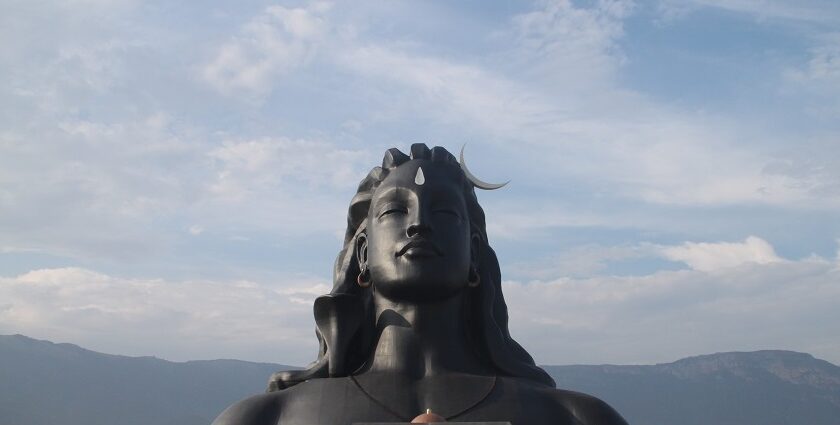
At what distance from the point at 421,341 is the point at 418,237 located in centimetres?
99

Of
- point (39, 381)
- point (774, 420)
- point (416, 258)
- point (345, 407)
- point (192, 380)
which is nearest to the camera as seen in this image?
point (345, 407)

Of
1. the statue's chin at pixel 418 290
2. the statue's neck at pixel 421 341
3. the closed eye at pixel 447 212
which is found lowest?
the statue's neck at pixel 421 341

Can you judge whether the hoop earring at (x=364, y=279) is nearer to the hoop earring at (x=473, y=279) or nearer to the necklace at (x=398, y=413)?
the hoop earring at (x=473, y=279)

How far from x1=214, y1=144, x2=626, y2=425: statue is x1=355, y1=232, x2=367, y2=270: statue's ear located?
0.01 meters

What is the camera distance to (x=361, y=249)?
29.0 ft

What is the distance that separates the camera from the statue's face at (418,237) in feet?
26.5

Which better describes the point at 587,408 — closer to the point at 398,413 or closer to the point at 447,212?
the point at 398,413

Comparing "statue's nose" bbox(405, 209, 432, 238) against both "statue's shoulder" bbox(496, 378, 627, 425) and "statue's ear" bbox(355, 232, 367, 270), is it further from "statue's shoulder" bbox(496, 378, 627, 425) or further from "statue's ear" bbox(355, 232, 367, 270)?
"statue's shoulder" bbox(496, 378, 627, 425)

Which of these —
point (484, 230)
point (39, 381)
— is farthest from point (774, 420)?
point (484, 230)

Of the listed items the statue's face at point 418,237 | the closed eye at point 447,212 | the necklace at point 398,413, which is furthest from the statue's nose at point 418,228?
the necklace at point 398,413

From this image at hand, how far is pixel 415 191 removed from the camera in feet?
27.5

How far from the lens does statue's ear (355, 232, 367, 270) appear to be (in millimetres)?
8773

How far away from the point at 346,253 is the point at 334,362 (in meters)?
1.36

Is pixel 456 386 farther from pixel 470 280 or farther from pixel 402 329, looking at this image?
pixel 470 280
